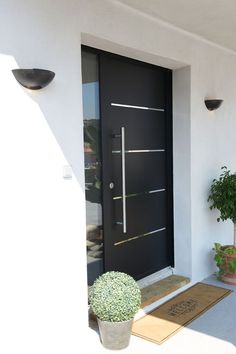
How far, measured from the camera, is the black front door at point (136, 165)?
3.30 meters

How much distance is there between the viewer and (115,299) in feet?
8.61

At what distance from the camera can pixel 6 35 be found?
7.44 feet

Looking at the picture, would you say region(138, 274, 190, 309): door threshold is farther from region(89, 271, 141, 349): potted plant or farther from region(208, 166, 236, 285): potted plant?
region(89, 271, 141, 349): potted plant

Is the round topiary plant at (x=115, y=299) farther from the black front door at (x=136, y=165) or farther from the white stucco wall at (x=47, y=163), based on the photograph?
the black front door at (x=136, y=165)

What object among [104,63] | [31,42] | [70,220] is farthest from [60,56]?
[70,220]

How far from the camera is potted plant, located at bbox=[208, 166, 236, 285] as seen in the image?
3.85m

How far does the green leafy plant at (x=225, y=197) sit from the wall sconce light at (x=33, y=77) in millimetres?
2238

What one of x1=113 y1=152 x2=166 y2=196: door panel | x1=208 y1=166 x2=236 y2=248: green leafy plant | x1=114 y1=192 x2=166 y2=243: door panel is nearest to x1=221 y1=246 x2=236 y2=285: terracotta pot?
x1=208 y1=166 x2=236 y2=248: green leafy plant

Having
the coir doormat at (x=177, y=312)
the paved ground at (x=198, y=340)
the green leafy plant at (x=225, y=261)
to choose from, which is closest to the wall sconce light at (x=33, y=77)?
the paved ground at (x=198, y=340)

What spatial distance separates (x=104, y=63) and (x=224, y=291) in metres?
2.37

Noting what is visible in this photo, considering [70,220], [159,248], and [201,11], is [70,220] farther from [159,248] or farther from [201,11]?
[201,11]

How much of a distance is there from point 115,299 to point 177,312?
865 mm

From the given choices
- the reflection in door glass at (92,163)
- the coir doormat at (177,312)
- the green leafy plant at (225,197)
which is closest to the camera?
the coir doormat at (177,312)

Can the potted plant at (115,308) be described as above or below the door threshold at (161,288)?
above
